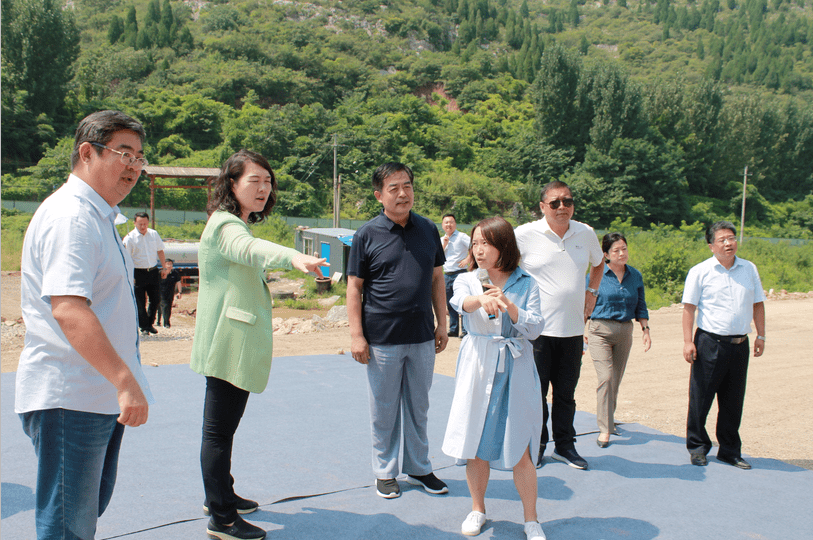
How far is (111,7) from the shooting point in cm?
10388

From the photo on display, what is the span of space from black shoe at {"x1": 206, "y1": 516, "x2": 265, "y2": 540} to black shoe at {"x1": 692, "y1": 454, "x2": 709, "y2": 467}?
9.05ft

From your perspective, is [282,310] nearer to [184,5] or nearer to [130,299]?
[130,299]

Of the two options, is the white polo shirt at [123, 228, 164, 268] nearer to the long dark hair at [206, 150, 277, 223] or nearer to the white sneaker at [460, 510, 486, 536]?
the long dark hair at [206, 150, 277, 223]

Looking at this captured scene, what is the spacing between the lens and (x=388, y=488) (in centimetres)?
315

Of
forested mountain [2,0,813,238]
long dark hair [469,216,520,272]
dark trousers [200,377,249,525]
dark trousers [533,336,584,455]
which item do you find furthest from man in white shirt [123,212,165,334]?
forested mountain [2,0,813,238]

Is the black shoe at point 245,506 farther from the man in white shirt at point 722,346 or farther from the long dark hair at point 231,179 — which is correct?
the man in white shirt at point 722,346

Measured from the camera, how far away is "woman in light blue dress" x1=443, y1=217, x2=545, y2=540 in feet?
8.83

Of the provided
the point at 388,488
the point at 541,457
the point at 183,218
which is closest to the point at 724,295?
the point at 541,457

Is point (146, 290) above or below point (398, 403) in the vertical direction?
below

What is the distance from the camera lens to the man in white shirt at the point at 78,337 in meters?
1.63

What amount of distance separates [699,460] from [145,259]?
6713 mm

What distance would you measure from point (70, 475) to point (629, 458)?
3306mm

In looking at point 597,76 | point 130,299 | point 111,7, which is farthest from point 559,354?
point 111,7

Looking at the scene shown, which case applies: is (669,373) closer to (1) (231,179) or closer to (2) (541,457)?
(2) (541,457)
